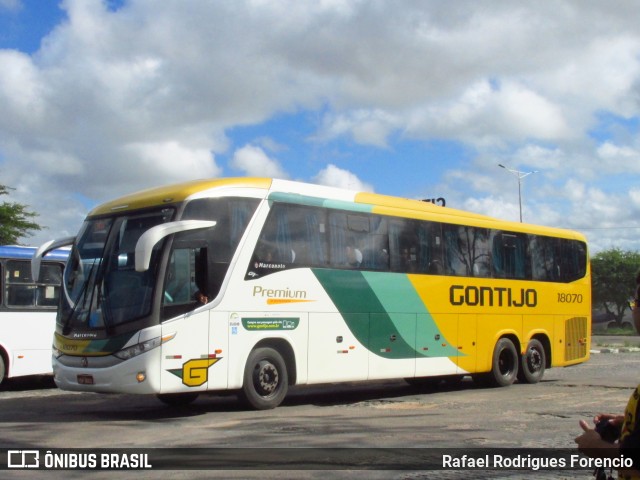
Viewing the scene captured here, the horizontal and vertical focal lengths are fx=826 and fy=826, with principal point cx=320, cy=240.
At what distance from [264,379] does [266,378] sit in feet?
0.16

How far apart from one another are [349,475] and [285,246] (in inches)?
236

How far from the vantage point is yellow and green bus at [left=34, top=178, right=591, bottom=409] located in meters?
11.6

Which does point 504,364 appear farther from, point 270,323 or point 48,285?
point 48,285

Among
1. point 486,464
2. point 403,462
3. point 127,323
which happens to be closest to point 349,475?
point 403,462

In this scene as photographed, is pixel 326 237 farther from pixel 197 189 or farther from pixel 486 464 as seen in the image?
pixel 486 464

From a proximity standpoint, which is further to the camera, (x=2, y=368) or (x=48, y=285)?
(x=48, y=285)

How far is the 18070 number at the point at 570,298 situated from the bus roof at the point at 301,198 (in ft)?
10.1

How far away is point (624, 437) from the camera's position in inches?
124

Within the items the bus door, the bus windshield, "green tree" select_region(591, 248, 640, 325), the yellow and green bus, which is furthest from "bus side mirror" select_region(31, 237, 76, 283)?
"green tree" select_region(591, 248, 640, 325)

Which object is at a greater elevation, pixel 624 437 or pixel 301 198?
pixel 301 198

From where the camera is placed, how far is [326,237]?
13828 millimetres

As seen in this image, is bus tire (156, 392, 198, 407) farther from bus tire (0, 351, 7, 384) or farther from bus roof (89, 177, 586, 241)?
bus tire (0, 351, 7, 384)

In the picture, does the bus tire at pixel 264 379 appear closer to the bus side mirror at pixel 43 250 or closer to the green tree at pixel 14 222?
the bus side mirror at pixel 43 250

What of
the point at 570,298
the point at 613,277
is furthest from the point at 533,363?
the point at 613,277
